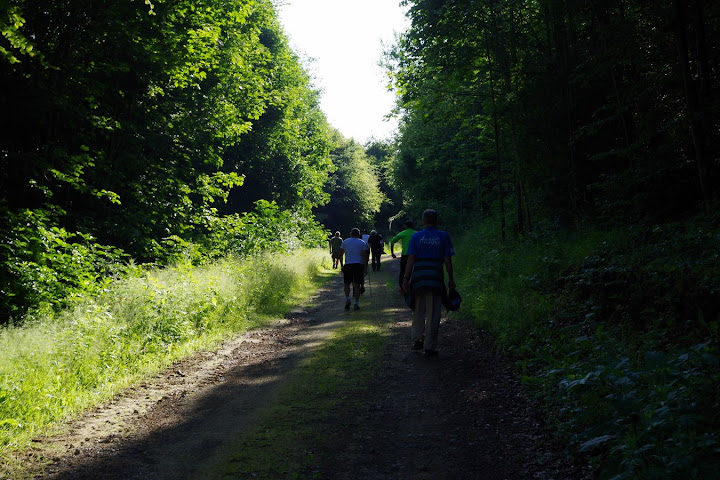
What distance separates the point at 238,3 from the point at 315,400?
13.5m

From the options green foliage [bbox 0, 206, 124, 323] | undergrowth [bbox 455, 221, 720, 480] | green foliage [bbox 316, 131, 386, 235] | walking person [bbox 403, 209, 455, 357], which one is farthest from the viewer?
green foliage [bbox 316, 131, 386, 235]

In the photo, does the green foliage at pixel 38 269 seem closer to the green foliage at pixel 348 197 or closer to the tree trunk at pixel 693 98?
the tree trunk at pixel 693 98

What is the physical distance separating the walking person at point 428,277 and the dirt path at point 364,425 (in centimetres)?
46

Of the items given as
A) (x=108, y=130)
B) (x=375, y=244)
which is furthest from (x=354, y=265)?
(x=375, y=244)

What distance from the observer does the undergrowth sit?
3.35 meters

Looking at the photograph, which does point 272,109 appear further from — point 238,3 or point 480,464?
point 480,464

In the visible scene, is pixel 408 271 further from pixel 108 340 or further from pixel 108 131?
pixel 108 131

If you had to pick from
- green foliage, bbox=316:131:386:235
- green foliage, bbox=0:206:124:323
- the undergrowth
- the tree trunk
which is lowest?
the undergrowth

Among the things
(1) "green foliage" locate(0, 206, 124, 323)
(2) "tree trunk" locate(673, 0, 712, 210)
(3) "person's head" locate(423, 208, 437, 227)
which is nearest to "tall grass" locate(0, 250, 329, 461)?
(1) "green foliage" locate(0, 206, 124, 323)

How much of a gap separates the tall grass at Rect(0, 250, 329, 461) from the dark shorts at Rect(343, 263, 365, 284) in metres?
2.13

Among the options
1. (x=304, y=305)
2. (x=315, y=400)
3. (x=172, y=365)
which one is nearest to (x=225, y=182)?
(x=304, y=305)

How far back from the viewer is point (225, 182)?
17109 mm

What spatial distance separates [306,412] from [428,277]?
3200 mm

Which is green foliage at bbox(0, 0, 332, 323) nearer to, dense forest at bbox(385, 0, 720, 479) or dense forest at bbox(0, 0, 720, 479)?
dense forest at bbox(0, 0, 720, 479)
